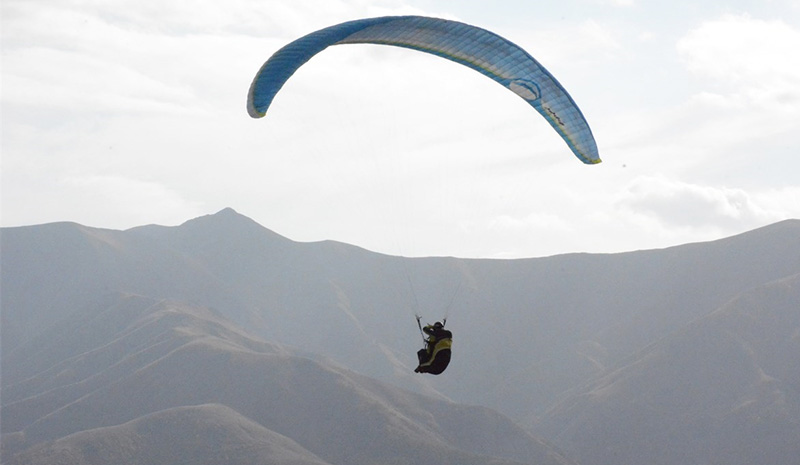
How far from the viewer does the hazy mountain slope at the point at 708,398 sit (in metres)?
94.4

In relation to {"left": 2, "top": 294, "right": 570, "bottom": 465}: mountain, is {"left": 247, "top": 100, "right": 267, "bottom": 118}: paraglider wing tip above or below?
above

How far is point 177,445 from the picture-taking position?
2857 inches

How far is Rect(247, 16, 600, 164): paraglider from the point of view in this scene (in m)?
18.9

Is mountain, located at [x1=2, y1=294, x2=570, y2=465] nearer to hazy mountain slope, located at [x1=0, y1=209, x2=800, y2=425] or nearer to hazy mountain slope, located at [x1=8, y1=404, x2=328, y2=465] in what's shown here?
hazy mountain slope, located at [x1=8, y1=404, x2=328, y2=465]

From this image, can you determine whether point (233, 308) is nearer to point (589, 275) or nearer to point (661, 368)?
point (589, 275)

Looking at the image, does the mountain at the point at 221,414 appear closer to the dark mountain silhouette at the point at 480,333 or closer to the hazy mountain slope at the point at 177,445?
the hazy mountain slope at the point at 177,445

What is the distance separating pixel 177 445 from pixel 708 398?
7055 centimetres

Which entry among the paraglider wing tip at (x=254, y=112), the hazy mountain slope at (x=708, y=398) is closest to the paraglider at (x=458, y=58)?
the paraglider wing tip at (x=254, y=112)

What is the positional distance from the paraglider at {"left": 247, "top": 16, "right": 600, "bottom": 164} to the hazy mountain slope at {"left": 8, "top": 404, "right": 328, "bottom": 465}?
53749 mm

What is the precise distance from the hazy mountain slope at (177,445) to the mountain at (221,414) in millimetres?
143

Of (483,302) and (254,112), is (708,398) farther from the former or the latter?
(254,112)

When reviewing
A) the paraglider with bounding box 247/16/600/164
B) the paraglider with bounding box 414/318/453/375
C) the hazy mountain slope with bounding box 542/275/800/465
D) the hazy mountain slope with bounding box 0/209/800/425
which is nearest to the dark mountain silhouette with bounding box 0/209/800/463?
the hazy mountain slope with bounding box 542/275/800/465

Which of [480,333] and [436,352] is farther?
[480,333]

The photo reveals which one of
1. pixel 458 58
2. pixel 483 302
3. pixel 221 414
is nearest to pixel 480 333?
pixel 483 302
